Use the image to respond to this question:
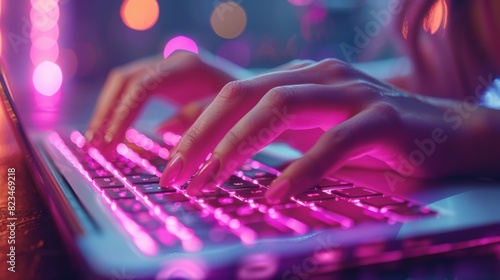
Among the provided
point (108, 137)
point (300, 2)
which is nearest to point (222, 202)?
point (108, 137)

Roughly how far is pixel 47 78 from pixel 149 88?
1.39 meters

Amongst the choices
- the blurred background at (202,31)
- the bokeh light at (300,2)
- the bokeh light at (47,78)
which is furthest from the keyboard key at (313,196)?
the bokeh light at (300,2)

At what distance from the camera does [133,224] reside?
1.50 feet

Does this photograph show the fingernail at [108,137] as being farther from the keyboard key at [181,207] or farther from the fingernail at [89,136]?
the keyboard key at [181,207]

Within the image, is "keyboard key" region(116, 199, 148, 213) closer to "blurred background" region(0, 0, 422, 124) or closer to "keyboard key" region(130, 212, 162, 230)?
"keyboard key" region(130, 212, 162, 230)

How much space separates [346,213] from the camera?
52 centimetres

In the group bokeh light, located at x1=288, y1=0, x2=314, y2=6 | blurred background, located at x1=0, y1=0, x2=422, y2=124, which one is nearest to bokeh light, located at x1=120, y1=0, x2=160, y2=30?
blurred background, located at x1=0, y1=0, x2=422, y2=124

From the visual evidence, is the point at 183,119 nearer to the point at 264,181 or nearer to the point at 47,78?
the point at 264,181

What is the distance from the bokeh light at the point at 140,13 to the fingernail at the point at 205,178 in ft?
9.10

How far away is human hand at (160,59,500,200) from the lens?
617mm

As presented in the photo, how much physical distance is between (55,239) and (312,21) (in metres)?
3.03

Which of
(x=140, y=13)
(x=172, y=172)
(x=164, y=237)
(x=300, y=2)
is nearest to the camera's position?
(x=164, y=237)

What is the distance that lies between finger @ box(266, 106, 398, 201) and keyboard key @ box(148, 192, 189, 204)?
0.10 m

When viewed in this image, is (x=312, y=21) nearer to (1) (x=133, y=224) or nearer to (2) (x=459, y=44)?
(2) (x=459, y=44)
